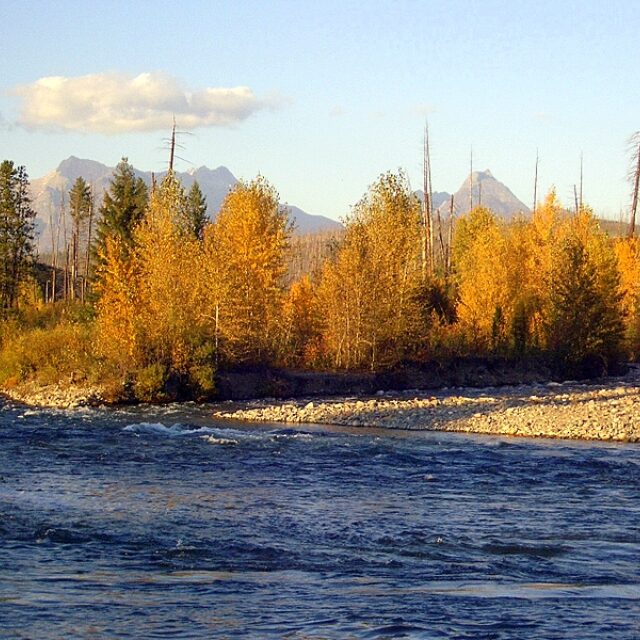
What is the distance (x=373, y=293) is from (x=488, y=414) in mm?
12995

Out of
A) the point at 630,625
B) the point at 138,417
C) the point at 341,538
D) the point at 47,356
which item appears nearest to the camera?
the point at 630,625

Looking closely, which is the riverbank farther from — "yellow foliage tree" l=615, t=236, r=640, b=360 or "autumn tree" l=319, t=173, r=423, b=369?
"yellow foliage tree" l=615, t=236, r=640, b=360

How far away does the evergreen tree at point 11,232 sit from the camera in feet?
184

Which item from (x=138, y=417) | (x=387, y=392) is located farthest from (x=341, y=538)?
(x=387, y=392)

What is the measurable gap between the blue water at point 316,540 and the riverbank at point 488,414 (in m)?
3.01

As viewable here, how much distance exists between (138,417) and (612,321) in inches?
1009

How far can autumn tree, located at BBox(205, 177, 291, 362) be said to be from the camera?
3900 cm

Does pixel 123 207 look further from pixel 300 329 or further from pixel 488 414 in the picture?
pixel 488 414

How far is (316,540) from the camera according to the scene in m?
13.9

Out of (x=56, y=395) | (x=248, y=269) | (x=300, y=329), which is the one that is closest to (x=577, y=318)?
(x=300, y=329)

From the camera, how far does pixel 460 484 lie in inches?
746

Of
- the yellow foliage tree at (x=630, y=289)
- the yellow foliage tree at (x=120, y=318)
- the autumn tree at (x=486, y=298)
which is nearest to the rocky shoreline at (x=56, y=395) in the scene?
the yellow foliage tree at (x=120, y=318)

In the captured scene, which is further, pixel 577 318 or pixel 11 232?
Result: pixel 11 232

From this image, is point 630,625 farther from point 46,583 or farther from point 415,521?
point 46,583
